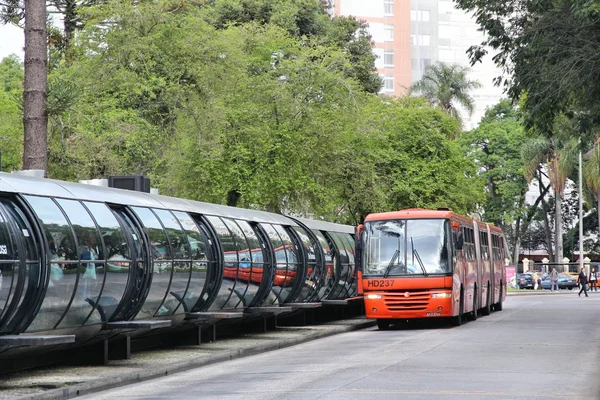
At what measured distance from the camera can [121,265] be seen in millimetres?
15406

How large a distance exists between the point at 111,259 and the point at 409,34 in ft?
338

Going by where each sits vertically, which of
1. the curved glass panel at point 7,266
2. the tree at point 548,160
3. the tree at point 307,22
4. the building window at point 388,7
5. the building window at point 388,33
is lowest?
the curved glass panel at point 7,266

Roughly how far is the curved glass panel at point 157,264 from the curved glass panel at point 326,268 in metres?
10.3

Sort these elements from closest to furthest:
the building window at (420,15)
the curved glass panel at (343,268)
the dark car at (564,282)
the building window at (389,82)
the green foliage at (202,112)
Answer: the curved glass panel at (343,268)
the green foliage at (202,112)
the dark car at (564,282)
the building window at (389,82)
the building window at (420,15)

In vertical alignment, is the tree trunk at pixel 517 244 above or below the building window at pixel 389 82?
below

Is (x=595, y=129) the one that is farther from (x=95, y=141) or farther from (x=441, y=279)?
(x=95, y=141)

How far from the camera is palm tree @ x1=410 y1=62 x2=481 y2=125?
87625 millimetres

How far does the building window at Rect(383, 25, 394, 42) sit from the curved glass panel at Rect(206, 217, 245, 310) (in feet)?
311

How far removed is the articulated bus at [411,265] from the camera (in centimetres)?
2612

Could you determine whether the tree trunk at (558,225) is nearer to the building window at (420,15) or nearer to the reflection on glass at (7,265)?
the building window at (420,15)

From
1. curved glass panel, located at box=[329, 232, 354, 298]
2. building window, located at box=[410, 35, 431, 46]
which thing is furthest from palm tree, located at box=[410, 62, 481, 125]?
curved glass panel, located at box=[329, 232, 354, 298]

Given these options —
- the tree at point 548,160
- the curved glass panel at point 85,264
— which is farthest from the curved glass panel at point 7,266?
the tree at point 548,160

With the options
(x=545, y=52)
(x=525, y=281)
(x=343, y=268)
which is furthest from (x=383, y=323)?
(x=525, y=281)

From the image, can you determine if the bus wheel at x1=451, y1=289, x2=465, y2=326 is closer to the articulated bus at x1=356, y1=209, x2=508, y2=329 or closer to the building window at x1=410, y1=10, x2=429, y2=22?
the articulated bus at x1=356, y1=209, x2=508, y2=329
